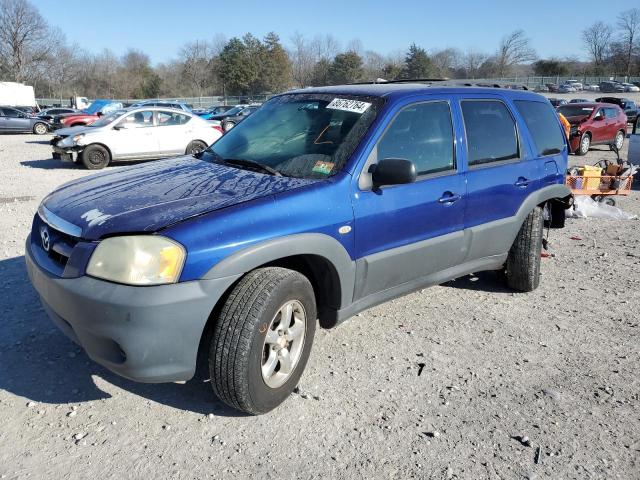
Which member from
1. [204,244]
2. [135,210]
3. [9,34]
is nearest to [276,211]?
[204,244]

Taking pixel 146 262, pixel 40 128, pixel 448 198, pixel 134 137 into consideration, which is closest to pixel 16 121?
pixel 40 128

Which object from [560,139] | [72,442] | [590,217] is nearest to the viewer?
[72,442]

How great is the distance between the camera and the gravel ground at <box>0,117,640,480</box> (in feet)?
8.77

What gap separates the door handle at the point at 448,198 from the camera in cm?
376

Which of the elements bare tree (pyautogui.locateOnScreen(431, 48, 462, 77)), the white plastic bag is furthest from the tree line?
the white plastic bag

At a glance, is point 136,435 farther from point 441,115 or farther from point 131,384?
point 441,115

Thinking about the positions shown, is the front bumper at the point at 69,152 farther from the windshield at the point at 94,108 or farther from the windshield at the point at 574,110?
the windshield at the point at 94,108

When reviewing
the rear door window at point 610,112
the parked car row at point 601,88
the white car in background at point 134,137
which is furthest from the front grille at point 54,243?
the parked car row at point 601,88

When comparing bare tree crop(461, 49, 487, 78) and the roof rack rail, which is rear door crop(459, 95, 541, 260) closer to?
the roof rack rail

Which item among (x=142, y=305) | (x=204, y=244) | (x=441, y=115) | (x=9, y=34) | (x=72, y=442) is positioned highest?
(x=9, y=34)

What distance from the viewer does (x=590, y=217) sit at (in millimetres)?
8414

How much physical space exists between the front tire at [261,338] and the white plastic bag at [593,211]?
666 cm

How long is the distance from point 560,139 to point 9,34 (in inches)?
3200

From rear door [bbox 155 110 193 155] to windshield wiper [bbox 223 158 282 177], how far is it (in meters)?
10.4
